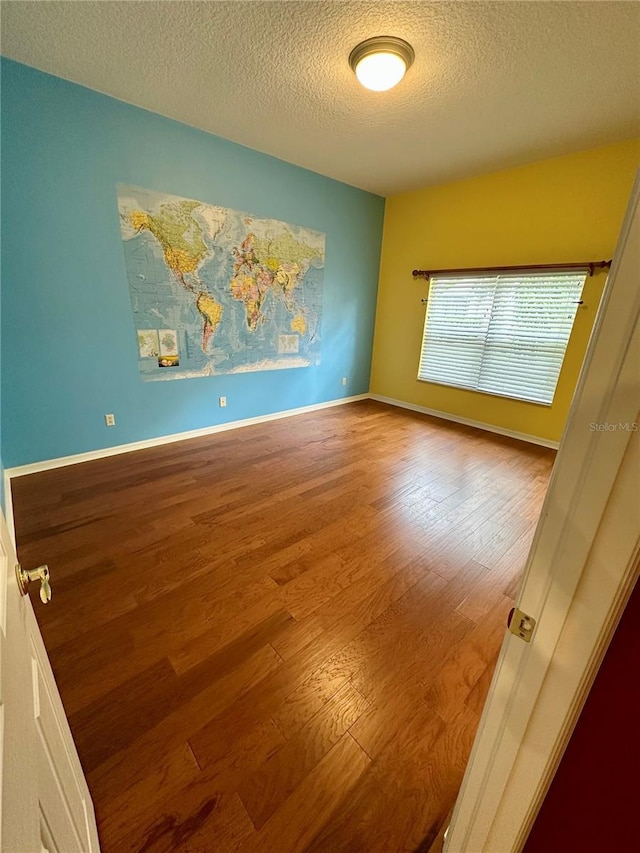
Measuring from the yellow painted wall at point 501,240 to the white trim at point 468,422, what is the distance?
0.05 meters

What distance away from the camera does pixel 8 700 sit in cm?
41

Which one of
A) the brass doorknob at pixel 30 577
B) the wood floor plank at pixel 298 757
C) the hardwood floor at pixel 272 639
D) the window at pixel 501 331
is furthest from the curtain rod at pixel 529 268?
the brass doorknob at pixel 30 577

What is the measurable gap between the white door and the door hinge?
2.10ft

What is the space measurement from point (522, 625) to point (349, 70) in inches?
116

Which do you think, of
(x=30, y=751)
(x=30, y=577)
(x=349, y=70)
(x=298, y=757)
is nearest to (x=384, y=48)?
(x=349, y=70)

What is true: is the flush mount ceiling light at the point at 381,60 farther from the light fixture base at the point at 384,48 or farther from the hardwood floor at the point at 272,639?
the hardwood floor at the point at 272,639

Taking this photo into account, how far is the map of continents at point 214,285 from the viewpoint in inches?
110

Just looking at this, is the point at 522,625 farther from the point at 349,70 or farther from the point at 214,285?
the point at 214,285

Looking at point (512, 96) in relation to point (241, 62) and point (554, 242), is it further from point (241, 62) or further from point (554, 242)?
point (241, 62)

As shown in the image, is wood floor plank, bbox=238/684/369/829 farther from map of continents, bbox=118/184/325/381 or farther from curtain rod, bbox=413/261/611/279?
curtain rod, bbox=413/261/611/279

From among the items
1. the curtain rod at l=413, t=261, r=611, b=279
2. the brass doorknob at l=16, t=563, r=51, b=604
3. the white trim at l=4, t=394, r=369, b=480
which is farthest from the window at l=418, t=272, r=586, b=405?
the brass doorknob at l=16, t=563, r=51, b=604

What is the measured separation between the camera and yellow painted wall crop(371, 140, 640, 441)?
9.59 ft

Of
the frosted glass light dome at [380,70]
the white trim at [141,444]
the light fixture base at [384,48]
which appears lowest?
the white trim at [141,444]

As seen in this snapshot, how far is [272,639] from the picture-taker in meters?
1.42
